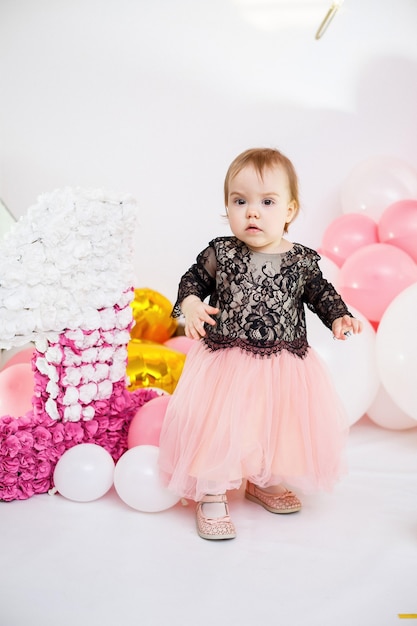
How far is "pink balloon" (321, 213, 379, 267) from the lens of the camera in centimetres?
266

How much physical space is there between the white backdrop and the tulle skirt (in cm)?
171

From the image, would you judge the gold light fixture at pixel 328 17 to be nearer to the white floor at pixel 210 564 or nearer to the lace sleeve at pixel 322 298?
the lace sleeve at pixel 322 298

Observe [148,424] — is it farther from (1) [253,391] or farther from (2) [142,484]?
(1) [253,391]

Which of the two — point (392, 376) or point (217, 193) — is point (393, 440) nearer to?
point (392, 376)

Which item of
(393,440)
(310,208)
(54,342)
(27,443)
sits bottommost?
(393,440)

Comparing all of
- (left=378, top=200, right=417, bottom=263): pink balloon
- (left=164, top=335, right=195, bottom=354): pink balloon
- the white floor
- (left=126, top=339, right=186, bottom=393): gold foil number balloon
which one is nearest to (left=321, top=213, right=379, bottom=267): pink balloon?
(left=378, top=200, right=417, bottom=263): pink balloon

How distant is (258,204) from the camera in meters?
1.63

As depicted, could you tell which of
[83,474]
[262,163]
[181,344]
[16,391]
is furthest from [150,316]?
[262,163]

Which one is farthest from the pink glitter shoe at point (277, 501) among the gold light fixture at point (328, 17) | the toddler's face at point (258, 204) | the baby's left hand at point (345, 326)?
the gold light fixture at point (328, 17)

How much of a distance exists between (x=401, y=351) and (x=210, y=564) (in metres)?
1.00

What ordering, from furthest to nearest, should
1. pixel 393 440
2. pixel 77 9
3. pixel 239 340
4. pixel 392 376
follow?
pixel 77 9 < pixel 393 440 < pixel 392 376 < pixel 239 340

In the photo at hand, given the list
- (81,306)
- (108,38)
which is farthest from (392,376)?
(108,38)

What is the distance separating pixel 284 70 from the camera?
124 inches

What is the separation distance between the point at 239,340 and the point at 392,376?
2.34 ft
